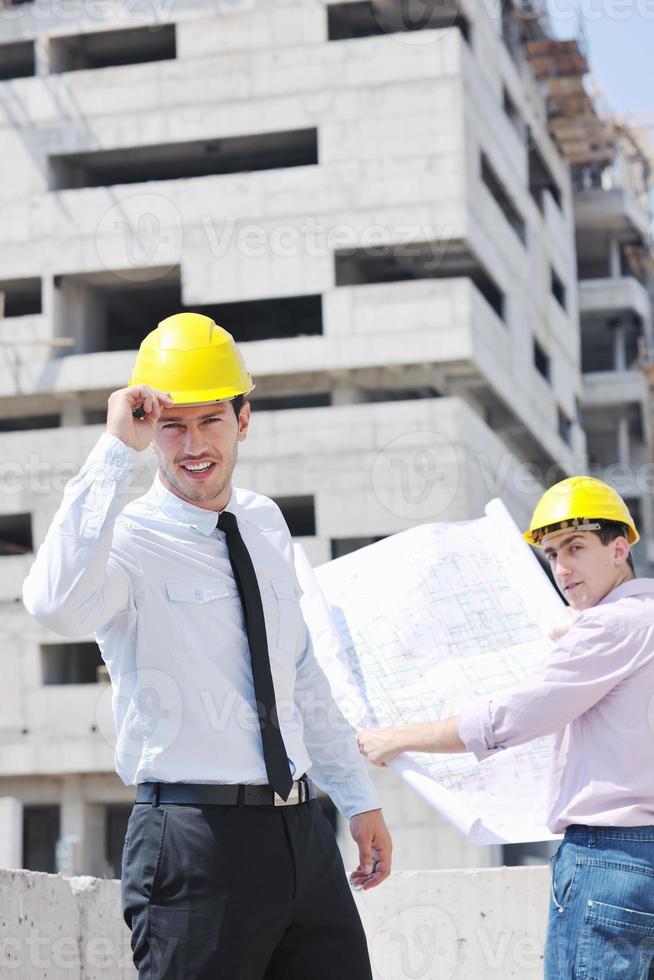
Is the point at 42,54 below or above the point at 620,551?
above

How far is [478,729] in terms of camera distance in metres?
4.07

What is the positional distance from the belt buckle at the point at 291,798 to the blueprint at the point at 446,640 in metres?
1.17

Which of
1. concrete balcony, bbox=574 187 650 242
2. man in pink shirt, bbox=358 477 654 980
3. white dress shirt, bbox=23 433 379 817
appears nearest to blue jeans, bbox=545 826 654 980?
man in pink shirt, bbox=358 477 654 980

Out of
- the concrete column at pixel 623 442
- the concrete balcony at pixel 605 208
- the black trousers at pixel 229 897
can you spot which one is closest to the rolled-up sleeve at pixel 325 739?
the black trousers at pixel 229 897

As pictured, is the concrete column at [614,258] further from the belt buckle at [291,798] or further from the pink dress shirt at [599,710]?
the belt buckle at [291,798]

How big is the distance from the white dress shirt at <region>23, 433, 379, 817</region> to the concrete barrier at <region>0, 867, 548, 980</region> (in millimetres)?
1963

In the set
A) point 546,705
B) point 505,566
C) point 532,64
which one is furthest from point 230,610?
point 532,64

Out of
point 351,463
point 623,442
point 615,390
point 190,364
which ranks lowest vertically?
point 190,364

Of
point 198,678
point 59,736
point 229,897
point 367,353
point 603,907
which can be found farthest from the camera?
point 367,353

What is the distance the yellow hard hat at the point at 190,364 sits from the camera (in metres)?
3.61

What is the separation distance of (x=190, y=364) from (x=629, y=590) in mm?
1417

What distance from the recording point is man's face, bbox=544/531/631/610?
414cm

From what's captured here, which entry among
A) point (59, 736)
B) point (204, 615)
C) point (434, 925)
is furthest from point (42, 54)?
point (204, 615)

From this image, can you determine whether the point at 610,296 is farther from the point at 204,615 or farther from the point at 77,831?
the point at 204,615
